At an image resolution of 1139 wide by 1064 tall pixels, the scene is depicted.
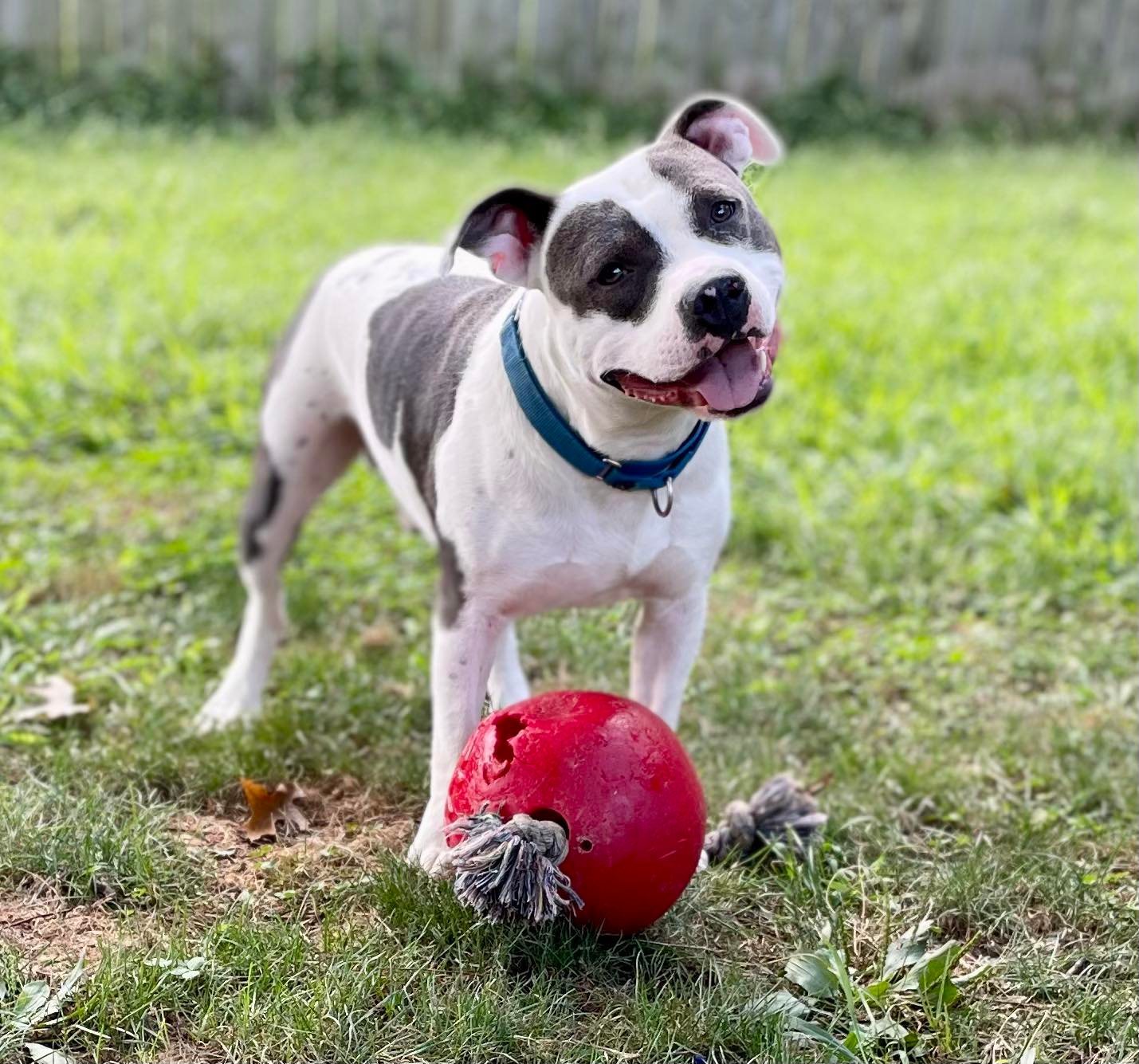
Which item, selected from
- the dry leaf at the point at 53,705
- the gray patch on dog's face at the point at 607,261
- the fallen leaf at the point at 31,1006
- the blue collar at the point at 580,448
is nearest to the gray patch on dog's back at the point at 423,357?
the blue collar at the point at 580,448

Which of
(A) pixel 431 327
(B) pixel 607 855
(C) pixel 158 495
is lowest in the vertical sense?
(C) pixel 158 495

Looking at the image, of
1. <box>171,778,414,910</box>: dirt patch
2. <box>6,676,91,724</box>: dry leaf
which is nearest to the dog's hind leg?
<box>6,676,91,724</box>: dry leaf

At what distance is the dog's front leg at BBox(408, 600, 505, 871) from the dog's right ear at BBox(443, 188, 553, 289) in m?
0.70

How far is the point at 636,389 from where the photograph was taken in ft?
9.09

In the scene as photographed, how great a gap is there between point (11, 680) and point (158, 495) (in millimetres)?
1508

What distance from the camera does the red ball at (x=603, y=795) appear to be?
2.76m

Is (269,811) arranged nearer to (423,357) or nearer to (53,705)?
(53,705)

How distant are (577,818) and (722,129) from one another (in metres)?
1.42

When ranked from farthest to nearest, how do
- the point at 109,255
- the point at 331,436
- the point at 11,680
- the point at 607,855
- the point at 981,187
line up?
the point at 981,187
the point at 109,255
the point at 331,436
the point at 11,680
the point at 607,855

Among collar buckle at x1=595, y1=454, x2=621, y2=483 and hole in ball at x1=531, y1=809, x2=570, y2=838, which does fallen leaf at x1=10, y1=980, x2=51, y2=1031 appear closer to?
hole in ball at x1=531, y1=809, x2=570, y2=838

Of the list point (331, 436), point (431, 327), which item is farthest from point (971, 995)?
point (331, 436)

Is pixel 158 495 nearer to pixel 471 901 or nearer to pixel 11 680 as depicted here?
pixel 11 680

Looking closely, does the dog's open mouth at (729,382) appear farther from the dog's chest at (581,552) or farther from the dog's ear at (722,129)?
the dog's ear at (722,129)

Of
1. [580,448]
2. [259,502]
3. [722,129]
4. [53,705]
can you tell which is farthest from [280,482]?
[722,129]
